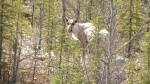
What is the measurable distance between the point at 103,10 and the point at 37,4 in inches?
1441

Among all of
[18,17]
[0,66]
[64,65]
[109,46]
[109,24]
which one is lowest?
[0,66]

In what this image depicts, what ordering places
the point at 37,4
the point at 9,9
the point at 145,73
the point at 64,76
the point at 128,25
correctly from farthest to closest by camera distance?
the point at 37,4 → the point at 128,25 → the point at 9,9 → the point at 145,73 → the point at 64,76

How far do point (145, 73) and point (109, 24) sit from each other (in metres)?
15.0

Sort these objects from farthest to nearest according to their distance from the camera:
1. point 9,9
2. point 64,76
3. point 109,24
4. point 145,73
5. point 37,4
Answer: point 37,4 < point 9,9 < point 145,73 < point 64,76 < point 109,24

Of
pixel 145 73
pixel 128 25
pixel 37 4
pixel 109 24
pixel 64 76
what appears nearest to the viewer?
pixel 109 24

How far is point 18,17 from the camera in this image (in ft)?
77.4

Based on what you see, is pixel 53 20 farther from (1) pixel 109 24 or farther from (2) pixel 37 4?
(1) pixel 109 24

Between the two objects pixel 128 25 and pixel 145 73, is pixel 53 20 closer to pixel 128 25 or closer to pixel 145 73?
pixel 128 25

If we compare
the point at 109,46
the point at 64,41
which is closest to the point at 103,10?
the point at 109,46

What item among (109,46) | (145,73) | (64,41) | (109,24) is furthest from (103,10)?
(64,41)

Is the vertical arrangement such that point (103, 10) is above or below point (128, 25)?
above

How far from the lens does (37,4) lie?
1609 inches

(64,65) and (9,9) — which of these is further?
(9,9)

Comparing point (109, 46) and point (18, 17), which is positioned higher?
point (109, 46)
